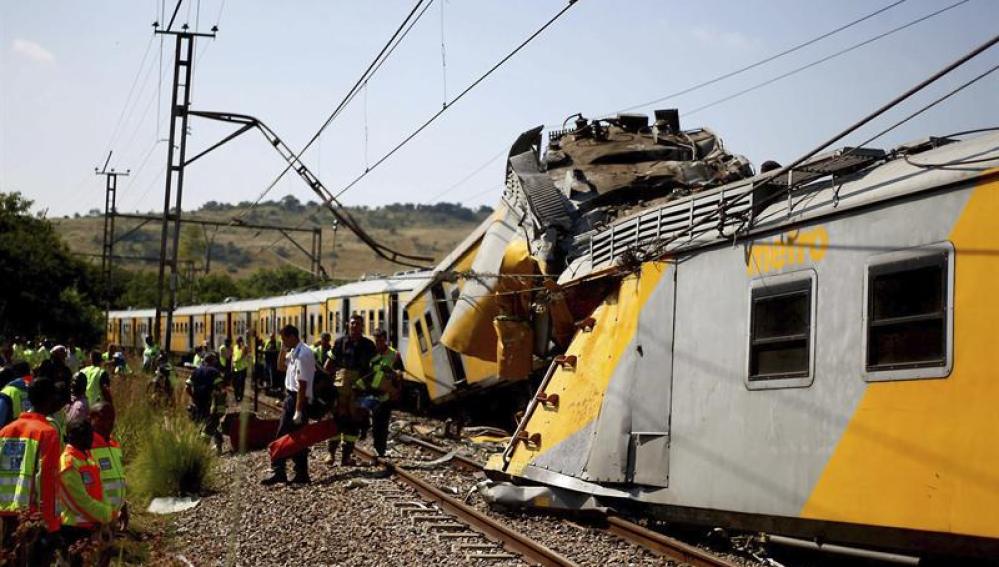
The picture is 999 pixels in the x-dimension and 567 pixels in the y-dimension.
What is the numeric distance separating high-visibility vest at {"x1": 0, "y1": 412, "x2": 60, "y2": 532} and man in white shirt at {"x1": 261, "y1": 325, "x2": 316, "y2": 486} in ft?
21.4

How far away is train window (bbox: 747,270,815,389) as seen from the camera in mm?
8172

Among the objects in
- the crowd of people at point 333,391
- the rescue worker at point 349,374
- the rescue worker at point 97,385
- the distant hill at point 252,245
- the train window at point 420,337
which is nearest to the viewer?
the rescue worker at point 97,385

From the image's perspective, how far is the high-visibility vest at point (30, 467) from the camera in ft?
24.4

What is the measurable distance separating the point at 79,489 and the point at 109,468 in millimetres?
461

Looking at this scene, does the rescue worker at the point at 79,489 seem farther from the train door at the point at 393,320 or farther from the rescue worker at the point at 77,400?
the train door at the point at 393,320

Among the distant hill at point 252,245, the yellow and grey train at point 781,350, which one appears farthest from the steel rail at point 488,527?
the distant hill at point 252,245

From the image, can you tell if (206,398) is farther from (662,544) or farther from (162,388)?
(662,544)

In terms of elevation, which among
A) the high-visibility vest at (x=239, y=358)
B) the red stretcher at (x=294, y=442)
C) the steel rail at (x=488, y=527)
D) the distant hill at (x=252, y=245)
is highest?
the distant hill at (x=252, y=245)

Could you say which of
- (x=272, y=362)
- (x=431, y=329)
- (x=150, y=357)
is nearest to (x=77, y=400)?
(x=431, y=329)

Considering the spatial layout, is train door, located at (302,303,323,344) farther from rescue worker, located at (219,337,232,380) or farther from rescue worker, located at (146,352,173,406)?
rescue worker, located at (146,352,173,406)

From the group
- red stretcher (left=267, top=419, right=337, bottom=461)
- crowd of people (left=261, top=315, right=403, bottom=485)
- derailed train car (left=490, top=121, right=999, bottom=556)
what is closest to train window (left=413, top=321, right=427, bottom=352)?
crowd of people (left=261, top=315, right=403, bottom=485)

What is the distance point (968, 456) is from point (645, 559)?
11.4 feet

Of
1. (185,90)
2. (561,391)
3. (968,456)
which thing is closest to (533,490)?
(561,391)

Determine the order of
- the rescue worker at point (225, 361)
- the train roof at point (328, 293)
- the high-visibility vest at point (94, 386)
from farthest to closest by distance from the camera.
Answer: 1. the train roof at point (328, 293)
2. the rescue worker at point (225, 361)
3. the high-visibility vest at point (94, 386)
